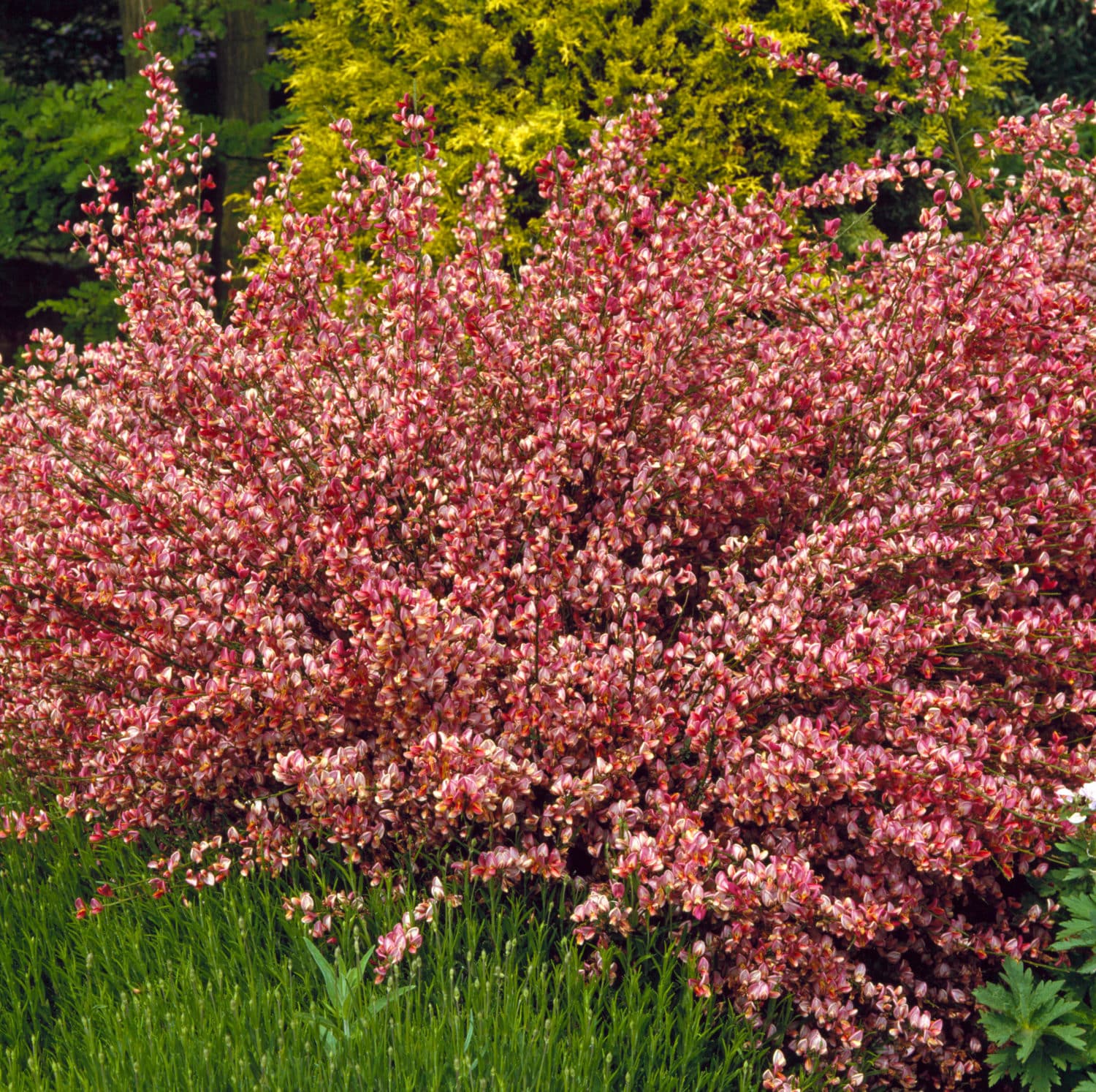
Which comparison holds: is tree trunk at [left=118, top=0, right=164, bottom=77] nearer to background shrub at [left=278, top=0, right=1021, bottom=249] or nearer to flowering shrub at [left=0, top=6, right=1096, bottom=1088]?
background shrub at [left=278, top=0, right=1021, bottom=249]

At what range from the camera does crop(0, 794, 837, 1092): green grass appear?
7.99 feet

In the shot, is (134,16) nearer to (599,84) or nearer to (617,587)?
(599,84)

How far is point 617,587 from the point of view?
2914 millimetres

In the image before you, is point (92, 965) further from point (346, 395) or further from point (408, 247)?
point (408, 247)

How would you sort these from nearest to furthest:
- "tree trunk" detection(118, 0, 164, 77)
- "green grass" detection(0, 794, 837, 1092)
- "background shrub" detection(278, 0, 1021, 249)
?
"green grass" detection(0, 794, 837, 1092) < "background shrub" detection(278, 0, 1021, 249) < "tree trunk" detection(118, 0, 164, 77)

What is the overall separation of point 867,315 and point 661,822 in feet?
6.04

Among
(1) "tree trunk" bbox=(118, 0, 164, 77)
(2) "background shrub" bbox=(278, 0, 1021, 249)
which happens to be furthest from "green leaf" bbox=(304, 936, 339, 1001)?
(1) "tree trunk" bbox=(118, 0, 164, 77)

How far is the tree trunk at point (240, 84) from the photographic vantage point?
9422 millimetres

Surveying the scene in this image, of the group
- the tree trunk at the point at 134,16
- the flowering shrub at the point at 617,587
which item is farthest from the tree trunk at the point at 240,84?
the flowering shrub at the point at 617,587

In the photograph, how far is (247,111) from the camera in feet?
31.2

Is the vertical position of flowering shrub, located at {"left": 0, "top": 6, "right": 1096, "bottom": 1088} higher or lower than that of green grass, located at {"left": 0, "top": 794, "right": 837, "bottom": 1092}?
higher

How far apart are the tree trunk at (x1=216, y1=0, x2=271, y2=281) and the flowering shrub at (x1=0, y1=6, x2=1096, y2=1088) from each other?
5.97m

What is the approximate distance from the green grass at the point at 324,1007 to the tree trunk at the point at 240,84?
719 cm

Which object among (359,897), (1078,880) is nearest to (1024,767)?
(1078,880)
